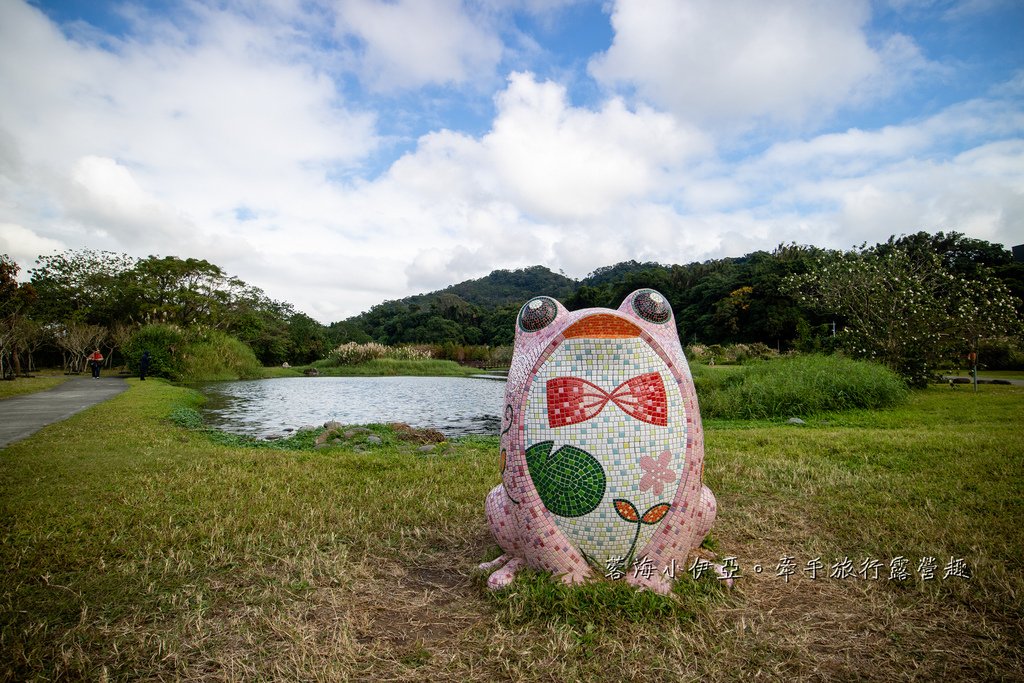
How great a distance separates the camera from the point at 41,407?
12273mm

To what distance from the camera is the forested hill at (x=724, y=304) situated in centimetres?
3341

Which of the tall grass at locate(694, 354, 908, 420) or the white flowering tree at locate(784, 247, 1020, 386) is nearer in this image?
the tall grass at locate(694, 354, 908, 420)

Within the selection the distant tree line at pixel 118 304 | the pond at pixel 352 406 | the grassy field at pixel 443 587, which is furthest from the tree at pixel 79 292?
the grassy field at pixel 443 587

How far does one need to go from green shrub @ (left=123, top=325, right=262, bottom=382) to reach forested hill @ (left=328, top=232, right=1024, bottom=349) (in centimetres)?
2383

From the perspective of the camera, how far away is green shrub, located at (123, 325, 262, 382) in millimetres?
23984

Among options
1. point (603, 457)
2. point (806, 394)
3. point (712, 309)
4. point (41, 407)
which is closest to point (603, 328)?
point (603, 457)

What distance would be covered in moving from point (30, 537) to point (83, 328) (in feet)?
103

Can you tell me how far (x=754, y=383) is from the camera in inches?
476

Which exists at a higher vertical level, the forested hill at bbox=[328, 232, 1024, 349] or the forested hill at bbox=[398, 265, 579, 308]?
the forested hill at bbox=[398, 265, 579, 308]

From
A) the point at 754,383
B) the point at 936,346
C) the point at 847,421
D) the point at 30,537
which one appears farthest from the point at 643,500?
the point at 936,346

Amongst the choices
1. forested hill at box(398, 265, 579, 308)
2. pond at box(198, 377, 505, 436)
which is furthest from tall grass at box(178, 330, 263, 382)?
forested hill at box(398, 265, 579, 308)

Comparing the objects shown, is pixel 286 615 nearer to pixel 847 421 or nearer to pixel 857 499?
pixel 857 499

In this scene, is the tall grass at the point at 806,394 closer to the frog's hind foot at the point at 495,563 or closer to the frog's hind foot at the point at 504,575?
the frog's hind foot at the point at 495,563

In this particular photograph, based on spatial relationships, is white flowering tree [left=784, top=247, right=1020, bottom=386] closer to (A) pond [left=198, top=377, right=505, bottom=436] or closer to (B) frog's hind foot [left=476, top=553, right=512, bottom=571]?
(A) pond [left=198, top=377, right=505, bottom=436]
